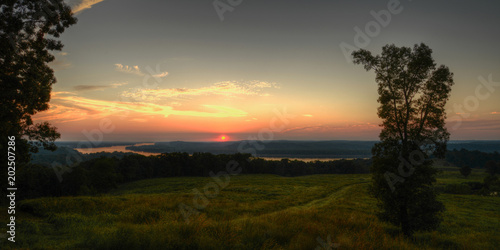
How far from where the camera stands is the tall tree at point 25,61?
1276 centimetres

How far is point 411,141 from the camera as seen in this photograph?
41.4 ft

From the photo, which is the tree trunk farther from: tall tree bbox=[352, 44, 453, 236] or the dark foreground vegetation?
the dark foreground vegetation

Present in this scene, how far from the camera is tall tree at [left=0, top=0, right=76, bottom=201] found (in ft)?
41.9

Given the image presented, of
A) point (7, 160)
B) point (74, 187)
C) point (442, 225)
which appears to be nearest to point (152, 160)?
point (74, 187)

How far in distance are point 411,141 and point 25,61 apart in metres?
22.9

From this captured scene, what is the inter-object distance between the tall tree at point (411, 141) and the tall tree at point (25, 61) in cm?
2022

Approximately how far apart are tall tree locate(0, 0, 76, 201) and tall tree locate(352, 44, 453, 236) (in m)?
20.2

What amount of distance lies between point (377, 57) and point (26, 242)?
18284 millimetres

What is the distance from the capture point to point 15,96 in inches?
497
